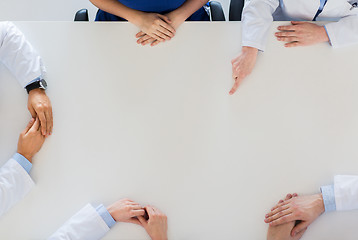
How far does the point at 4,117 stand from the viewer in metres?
1.22

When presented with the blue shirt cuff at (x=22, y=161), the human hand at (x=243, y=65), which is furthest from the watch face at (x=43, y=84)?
the human hand at (x=243, y=65)

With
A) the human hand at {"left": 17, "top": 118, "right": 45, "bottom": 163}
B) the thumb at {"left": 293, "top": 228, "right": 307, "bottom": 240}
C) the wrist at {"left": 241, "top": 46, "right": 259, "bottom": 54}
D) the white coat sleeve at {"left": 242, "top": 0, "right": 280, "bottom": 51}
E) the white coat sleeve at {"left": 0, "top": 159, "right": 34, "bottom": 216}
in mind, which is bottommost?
the thumb at {"left": 293, "top": 228, "right": 307, "bottom": 240}

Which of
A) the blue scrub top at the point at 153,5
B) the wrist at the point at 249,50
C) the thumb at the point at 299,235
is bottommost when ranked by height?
the thumb at the point at 299,235

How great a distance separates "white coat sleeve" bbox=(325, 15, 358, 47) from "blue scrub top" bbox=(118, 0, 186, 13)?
56 centimetres

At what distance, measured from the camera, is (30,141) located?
1.18 meters

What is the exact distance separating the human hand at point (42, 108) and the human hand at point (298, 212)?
80cm

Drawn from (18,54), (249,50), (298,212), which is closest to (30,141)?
(18,54)

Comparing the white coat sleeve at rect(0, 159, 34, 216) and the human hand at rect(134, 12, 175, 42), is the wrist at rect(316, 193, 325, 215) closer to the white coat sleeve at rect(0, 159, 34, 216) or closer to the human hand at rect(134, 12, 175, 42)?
the human hand at rect(134, 12, 175, 42)

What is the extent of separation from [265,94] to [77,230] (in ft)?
2.59

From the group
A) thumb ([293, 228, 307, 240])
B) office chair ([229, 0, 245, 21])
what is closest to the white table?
thumb ([293, 228, 307, 240])

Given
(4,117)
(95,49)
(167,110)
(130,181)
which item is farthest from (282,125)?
(4,117)

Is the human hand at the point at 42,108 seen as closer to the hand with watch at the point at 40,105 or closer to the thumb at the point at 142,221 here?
the hand with watch at the point at 40,105

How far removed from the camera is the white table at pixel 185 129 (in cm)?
117

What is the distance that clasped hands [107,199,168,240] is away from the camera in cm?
114
